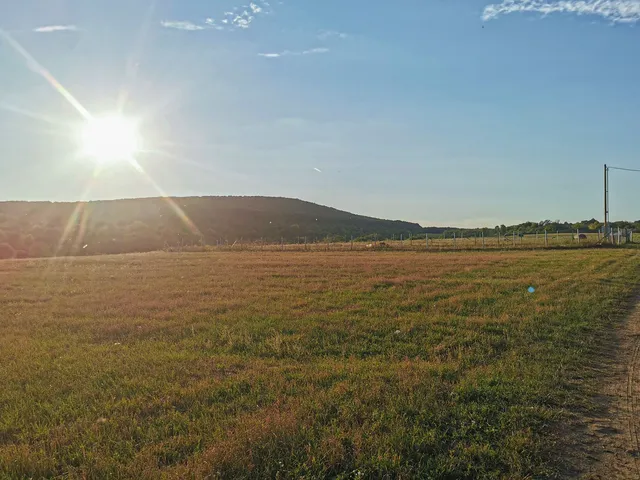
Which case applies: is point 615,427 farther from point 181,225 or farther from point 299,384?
point 181,225

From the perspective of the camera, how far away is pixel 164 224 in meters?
101

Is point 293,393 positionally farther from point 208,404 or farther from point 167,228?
point 167,228

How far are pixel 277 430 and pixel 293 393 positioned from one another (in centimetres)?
138

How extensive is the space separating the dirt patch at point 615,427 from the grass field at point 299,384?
0.84 ft

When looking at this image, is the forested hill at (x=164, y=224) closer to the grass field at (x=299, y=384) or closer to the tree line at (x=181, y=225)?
the tree line at (x=181, y=225)

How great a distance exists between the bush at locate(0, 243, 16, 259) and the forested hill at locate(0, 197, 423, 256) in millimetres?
301

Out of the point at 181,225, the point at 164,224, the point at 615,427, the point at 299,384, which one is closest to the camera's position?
the point at 615,427

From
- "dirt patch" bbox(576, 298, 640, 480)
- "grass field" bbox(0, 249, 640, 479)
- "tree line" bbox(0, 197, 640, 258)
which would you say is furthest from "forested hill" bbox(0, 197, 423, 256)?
"dirt patch" bbox(576, 298, 640, 480)

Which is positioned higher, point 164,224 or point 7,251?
point 164,224

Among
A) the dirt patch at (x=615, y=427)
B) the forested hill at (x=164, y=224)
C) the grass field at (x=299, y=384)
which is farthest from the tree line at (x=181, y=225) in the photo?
the dirt patch at (x=615, y=427)

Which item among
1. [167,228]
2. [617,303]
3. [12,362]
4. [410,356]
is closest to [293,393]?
[410,356]

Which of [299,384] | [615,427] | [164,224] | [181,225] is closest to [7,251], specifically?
[164,224]

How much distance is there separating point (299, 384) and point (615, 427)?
4167mm

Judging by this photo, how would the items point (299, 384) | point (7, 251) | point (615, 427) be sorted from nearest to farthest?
point (615, 427) < point (299, 384) < point (7, 251)
